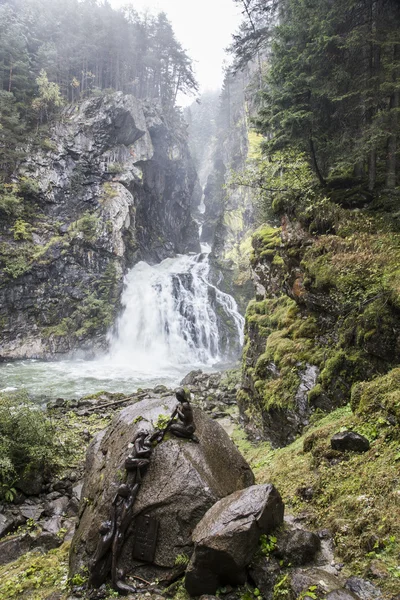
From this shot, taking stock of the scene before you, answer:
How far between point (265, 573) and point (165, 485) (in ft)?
4.34

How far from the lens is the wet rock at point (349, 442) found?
4.19 metres

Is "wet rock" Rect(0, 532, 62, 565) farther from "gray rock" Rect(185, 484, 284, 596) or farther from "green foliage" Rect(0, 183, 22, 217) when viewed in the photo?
"green foliage" Rect(0, 183, 22, 217)

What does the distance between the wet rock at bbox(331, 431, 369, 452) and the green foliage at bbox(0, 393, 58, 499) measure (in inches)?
252

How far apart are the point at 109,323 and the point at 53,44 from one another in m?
29.5

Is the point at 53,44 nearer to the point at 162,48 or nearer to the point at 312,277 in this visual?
the point at 162,48

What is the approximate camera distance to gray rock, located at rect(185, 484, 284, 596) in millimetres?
2863

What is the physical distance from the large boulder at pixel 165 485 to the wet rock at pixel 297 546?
829mm

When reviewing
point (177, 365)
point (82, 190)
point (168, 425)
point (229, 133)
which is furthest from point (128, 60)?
point (168, 425)

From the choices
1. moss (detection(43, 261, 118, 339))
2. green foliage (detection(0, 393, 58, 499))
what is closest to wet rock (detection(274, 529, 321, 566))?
green foliage (detection(0, 393, 58, 499))

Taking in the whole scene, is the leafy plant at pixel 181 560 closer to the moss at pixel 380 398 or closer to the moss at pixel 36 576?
the moss at pixel 36 576

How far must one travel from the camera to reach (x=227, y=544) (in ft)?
9.39

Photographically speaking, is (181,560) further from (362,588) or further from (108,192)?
(108,192)

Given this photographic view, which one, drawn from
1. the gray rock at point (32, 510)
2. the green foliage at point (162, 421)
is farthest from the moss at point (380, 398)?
the gray rock at point (32, 510)

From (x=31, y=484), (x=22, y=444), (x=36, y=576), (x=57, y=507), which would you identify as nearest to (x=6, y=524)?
(x=57, y=507)
